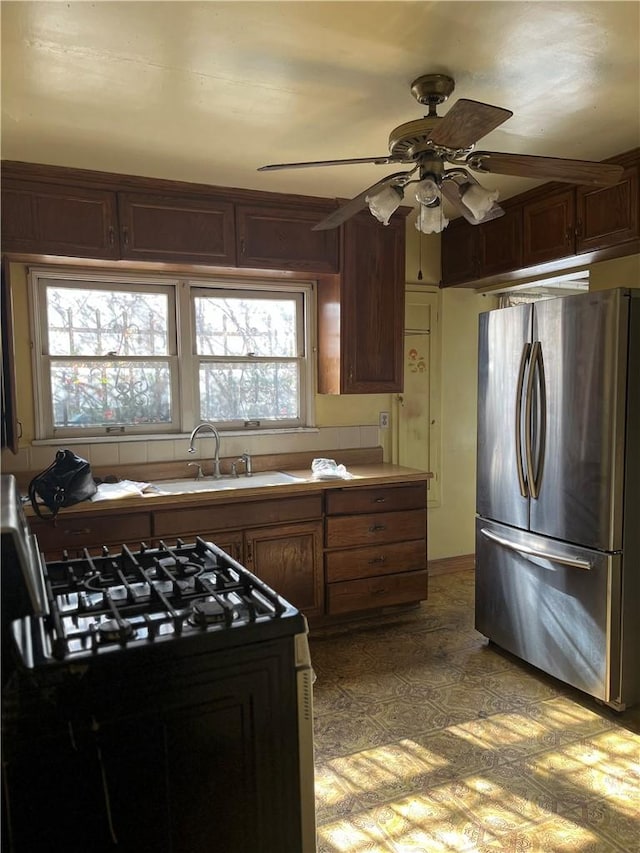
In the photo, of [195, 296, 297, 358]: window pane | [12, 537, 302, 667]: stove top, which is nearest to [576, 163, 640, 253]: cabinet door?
[195, 296, 297, 358]: window pane

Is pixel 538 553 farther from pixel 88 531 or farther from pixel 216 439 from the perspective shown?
pixel 88 531

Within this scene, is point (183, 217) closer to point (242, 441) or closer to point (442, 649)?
point (242, 441)

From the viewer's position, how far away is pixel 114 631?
4.22 ft

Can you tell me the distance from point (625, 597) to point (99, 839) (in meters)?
2.22

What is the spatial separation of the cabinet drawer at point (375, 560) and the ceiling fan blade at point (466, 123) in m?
2.34

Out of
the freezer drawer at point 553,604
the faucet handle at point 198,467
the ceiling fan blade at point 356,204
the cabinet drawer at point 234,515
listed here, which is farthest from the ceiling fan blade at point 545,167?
the faucet handle at point 198,467

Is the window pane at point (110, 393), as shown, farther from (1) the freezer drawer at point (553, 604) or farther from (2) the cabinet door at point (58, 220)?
(1) the freezer drawer at point (553, 604)

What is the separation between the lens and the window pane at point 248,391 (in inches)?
151

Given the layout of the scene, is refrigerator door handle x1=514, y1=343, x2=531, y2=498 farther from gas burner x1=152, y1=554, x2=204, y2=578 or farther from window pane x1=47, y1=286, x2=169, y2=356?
window pane x1=47, y1=286, x2=169, y2=356

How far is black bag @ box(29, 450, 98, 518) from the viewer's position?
112 inches

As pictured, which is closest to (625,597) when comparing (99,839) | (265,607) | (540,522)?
(540,522)

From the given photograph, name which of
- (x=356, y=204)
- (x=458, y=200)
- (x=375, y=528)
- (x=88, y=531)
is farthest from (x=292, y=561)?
(x=458, y=200)

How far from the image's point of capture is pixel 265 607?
145cm

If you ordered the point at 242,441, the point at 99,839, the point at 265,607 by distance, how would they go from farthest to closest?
the point at 242,441 → the point at 265,607 → the point at 99,839
